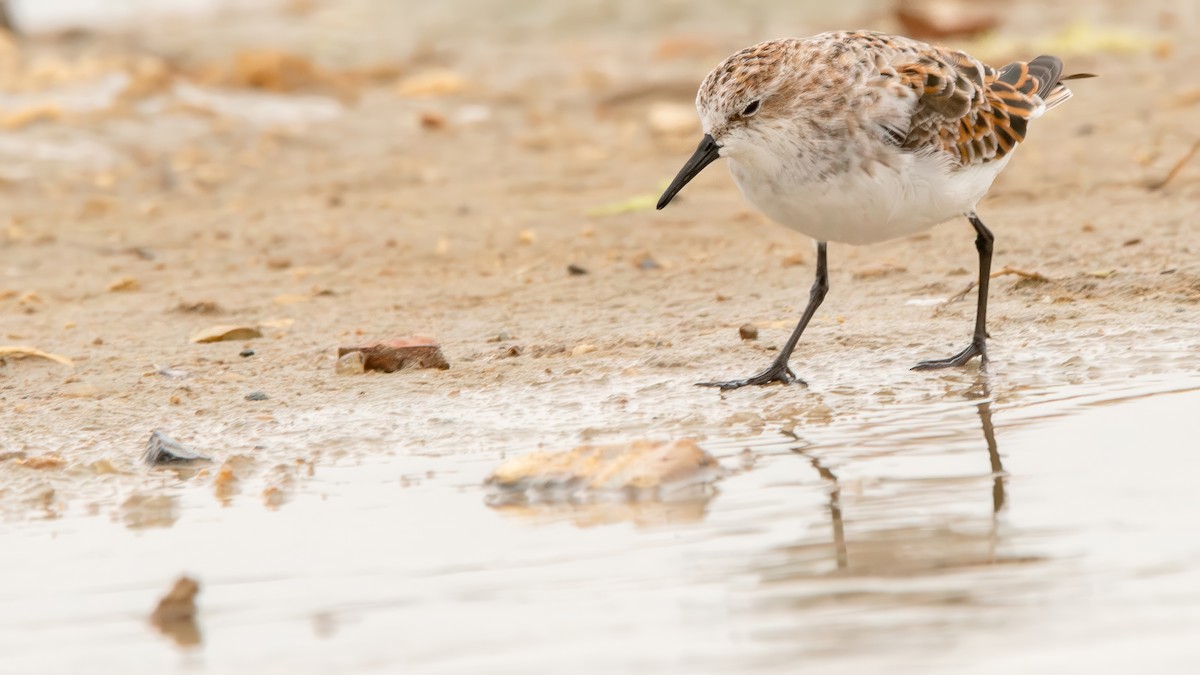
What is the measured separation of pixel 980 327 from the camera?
5.91 m

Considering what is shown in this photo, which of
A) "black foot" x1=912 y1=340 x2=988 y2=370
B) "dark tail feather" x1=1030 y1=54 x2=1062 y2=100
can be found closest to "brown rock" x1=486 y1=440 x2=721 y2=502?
"black foot" x1=912 y1=340 x2=988 y2=370

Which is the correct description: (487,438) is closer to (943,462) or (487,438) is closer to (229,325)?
(943,462)

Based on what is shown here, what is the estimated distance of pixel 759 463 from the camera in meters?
4.70

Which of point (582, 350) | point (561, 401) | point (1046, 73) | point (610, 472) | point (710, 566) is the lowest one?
point (710, 566)

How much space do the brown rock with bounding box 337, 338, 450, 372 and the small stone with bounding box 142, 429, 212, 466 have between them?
1156 mm

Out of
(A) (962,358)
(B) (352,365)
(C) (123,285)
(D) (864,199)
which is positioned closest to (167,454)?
(B) (352,365)

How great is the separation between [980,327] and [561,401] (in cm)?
154

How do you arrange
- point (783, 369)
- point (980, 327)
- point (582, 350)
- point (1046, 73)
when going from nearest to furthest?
point (783, 369)
point (980, 327)
point (582, 350)
point (1046, 73)

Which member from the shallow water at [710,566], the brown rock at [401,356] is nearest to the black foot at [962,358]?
the shallow water at [710,566]

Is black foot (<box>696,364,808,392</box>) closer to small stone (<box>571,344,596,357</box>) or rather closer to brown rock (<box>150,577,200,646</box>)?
small stone (<box>571,344,596,357</box>)

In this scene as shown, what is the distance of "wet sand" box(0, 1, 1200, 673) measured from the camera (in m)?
3.39

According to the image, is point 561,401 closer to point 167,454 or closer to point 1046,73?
point 167,454

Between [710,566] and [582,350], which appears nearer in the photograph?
[710,566]

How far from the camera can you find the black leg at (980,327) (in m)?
5.76
